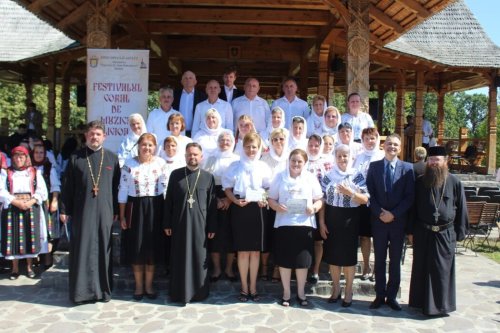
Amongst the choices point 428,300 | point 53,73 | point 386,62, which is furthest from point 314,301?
point 53,73

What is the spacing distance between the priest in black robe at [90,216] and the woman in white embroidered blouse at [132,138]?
548 mm

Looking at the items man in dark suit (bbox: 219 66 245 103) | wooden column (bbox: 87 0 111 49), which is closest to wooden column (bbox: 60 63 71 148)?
wooden column (bbox: 87 0 111 49)

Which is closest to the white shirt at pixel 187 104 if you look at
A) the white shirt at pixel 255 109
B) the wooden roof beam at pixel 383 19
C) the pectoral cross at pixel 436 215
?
the white shirt at pixel 255 109

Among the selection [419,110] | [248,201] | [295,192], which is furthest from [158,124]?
[419,110]

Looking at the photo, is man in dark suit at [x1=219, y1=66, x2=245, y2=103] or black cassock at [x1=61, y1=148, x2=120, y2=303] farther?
man in dark suit at [x1=219, y1=66, x2=245, y2=103]

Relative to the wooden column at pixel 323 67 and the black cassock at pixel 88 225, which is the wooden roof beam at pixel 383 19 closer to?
the wooden column at pixel 323 67

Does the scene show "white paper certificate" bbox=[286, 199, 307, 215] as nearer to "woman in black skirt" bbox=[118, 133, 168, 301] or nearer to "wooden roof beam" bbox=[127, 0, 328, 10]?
"woman in black skirt" bbox=[118, 133, 168, 301]

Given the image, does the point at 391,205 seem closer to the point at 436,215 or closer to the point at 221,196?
the point at 436,215

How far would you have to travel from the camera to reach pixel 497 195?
1008 centimetres

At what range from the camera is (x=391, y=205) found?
4977mm

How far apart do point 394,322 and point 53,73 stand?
1327 cm

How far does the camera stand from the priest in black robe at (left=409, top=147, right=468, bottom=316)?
16.0 feet

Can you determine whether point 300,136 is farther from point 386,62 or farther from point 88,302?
point 386,62

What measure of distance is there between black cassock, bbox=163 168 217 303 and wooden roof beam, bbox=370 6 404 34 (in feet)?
14.2
